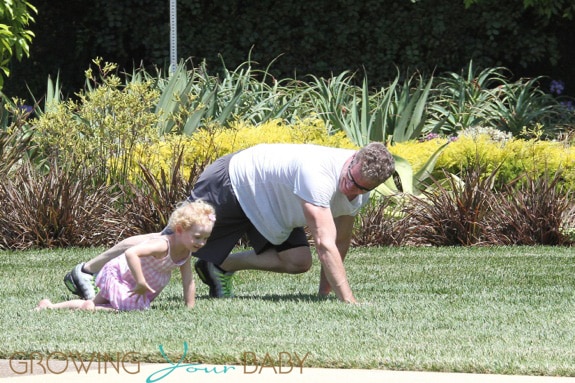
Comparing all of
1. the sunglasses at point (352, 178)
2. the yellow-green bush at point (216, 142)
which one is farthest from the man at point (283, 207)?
the yellow-green bush at point (216, 142)

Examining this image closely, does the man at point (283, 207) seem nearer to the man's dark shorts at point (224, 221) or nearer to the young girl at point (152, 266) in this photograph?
the man's dark shorts at point (224, 221)

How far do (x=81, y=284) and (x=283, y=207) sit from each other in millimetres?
1329

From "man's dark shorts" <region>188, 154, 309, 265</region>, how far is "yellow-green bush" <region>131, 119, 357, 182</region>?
3.38m

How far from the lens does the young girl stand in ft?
21.1

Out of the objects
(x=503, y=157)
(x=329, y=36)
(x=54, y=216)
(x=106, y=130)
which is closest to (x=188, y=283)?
(x=54, y=216)

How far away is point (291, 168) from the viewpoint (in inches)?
264

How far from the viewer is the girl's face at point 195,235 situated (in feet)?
21.1

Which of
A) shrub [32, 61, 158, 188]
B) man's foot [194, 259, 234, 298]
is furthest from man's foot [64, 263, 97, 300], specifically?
shrub [32, 61, 158, 188]

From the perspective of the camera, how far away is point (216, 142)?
11023 millimetres

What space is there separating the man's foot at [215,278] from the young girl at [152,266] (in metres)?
0.60

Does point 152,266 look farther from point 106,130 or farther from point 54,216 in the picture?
point 106,130

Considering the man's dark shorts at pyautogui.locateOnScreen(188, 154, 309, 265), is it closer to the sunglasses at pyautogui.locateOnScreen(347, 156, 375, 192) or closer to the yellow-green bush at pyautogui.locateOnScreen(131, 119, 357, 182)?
the sunglasses at pyautogui.locateOnScreen(347, 156, 375, 192)

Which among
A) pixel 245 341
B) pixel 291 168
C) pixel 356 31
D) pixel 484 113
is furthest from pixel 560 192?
pixel 356 31

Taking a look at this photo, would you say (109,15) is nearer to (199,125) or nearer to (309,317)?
(199,125)
